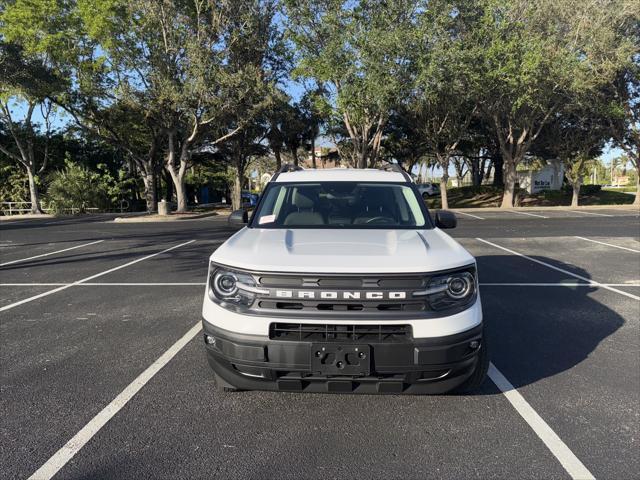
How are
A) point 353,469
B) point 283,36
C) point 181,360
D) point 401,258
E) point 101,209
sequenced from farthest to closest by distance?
point 101,209 < point 283,36 < point 181,360 < point 401,258 < point 353,469

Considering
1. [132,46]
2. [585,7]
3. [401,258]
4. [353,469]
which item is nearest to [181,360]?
[353,469]

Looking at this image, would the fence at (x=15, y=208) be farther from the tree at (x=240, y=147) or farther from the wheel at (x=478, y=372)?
the wheel at (x=478, y=372)

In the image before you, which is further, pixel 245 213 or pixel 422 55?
pixel 422 55

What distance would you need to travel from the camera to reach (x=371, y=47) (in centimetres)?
1995

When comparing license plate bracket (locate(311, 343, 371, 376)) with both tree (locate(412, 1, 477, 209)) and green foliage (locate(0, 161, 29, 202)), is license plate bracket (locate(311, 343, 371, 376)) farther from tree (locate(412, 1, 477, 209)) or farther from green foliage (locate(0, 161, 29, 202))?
green foliage (locate(0, 161, 29, 202))

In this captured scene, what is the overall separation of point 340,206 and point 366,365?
2.00 metres

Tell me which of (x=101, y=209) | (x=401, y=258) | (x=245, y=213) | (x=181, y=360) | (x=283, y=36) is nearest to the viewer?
(x=401, y=258)

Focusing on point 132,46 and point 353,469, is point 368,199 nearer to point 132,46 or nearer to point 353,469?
point 353,469

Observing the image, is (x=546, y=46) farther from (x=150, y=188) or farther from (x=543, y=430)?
(x=150, y=188)

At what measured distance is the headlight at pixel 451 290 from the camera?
9.36ft

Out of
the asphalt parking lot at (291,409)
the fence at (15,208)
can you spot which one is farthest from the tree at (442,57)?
the fence at (15,208)

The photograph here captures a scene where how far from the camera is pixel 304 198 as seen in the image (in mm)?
4500

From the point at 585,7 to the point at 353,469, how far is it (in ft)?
81.7

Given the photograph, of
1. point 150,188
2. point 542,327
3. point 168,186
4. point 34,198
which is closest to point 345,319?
point 542,327
